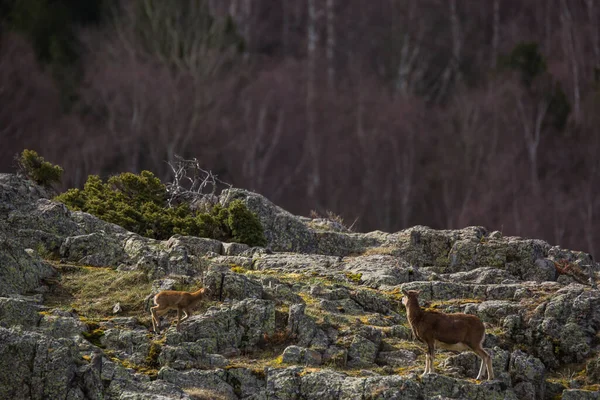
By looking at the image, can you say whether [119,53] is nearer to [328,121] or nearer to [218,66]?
[218,66]

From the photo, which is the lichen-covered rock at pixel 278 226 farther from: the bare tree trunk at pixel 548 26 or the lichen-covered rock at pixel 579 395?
the bare tree trunk at pixel 548 26

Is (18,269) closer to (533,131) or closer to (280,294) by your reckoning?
(280,294)

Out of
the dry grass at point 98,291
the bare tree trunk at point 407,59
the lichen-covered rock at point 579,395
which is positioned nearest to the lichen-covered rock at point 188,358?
the dry grass at point 98,291

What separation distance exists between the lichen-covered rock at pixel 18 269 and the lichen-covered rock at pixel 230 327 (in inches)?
126

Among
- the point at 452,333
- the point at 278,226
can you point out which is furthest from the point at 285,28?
the point at 452,333

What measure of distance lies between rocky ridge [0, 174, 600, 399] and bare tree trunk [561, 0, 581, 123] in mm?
74186

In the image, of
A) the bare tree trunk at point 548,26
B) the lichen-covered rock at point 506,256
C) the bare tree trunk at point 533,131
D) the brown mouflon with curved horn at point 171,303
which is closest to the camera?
the brown mouflon with curved horn at point 171,303

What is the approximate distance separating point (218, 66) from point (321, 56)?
25578mm

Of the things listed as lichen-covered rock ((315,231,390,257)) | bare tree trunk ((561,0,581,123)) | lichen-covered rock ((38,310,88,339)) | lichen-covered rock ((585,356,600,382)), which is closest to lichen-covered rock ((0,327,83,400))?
lichen-covered rock ((38,310,88,339))

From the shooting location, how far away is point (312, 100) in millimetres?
110875

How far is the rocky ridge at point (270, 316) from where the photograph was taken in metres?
21.7

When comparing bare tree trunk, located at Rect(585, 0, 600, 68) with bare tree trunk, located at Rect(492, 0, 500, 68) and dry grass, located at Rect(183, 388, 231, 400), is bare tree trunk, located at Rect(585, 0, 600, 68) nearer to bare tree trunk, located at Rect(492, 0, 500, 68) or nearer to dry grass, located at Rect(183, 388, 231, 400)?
bare tree trunk, located at Rect(492, 0, 500, 68)

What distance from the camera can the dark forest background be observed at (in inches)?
3519

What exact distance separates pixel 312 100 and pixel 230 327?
8782 cm
